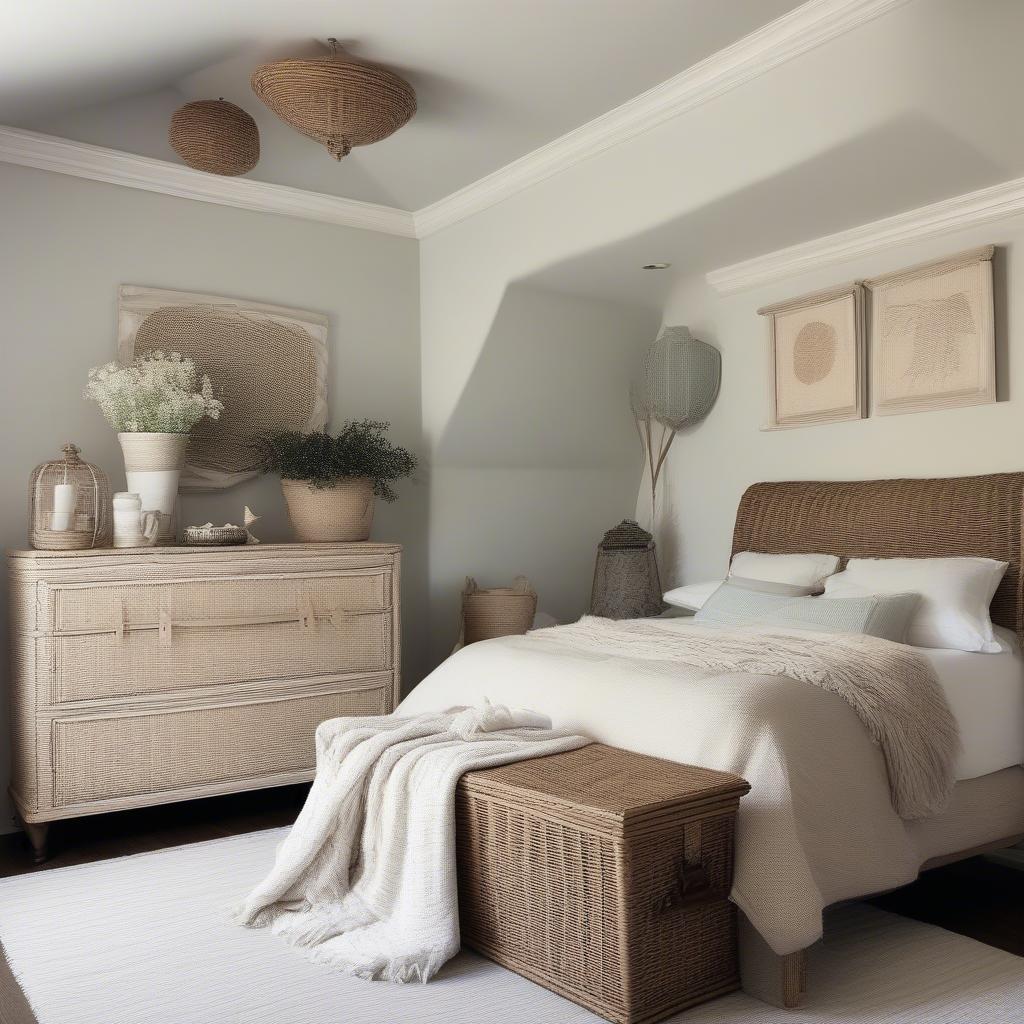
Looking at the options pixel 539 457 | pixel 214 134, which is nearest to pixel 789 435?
pixel 539 457

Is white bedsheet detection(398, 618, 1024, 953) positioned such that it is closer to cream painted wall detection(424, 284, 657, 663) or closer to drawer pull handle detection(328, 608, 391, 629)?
drawer pull handle detection(328, 608, 391, 629)

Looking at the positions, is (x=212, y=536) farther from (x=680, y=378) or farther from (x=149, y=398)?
(x=680, y=378)

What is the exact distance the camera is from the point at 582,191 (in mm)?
3875

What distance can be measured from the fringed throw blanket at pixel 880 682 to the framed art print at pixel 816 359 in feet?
4.13

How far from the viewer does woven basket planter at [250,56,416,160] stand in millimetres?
3047

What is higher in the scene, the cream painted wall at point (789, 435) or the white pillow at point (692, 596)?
the cream painted wall at point (789, 435)

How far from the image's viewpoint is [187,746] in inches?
141

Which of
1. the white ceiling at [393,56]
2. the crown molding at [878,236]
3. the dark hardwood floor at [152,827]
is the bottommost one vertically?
the dark hardwood floor at [152,827]

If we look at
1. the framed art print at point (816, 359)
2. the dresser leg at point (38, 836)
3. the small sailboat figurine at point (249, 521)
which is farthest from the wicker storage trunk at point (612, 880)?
the framed art print at point (816, 359)

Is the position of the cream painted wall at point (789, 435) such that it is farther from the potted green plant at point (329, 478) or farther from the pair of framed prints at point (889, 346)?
the potted green plant at point (329, 478)

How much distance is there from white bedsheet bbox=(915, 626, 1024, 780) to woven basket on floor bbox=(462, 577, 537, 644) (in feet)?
6.08

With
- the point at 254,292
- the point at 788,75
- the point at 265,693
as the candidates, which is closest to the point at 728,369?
the point at 788,75

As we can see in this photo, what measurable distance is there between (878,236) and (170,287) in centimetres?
264

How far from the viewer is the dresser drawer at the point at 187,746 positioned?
3381mm
